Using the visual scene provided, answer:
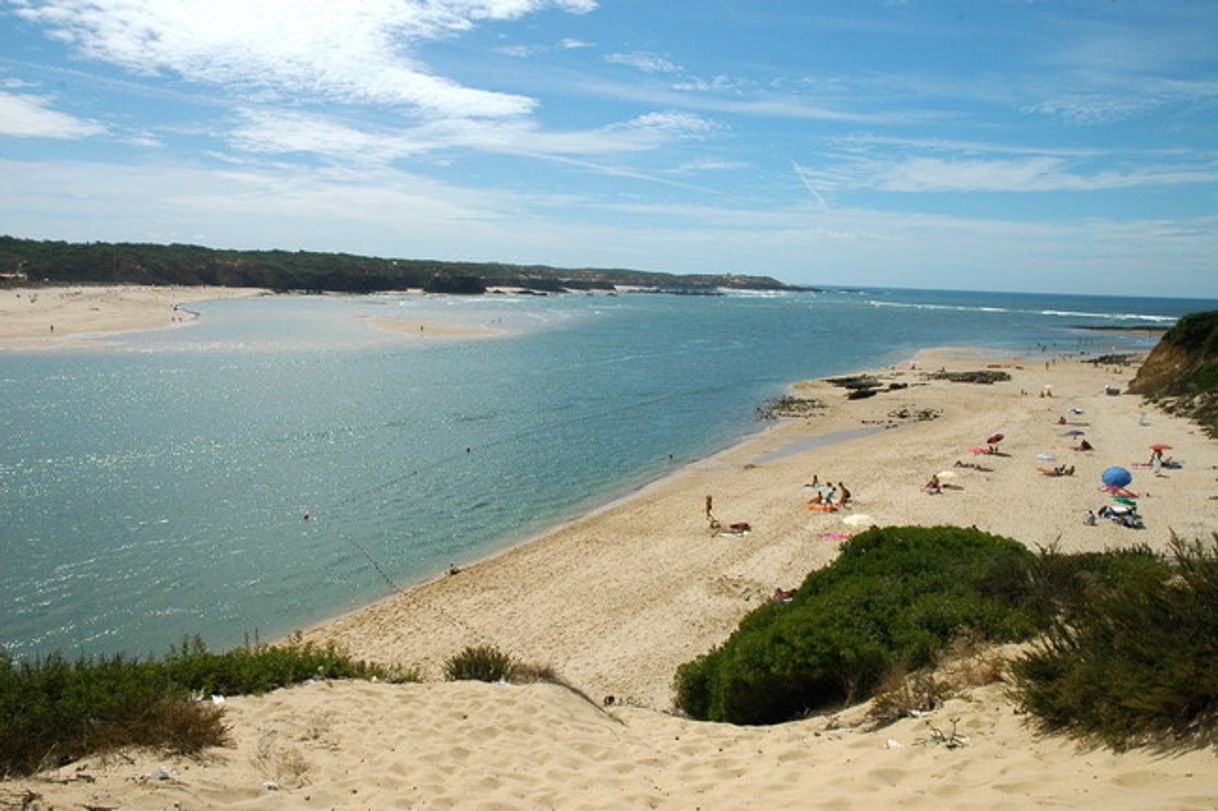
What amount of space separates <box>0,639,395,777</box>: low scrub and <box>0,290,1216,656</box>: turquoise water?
8.34 m

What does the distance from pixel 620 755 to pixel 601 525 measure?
627 inches

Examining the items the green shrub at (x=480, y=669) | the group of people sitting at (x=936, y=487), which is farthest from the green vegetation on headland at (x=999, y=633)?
the group of people sitting at (x=936, y=487)

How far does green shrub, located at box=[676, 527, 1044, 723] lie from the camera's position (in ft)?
28.4

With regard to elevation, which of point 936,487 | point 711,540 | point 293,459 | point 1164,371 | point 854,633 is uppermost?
point 1164,371

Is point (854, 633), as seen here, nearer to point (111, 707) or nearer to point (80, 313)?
point (111, 707)

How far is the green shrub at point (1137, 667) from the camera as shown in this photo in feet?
16.5

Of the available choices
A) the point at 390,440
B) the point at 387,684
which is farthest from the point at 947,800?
the point at 390,440

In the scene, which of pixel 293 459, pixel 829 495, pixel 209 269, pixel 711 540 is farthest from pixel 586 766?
pixel 209 269

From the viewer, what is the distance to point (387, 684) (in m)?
8.84

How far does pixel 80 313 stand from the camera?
7300cm

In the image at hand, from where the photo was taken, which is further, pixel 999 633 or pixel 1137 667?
pixel 999 633

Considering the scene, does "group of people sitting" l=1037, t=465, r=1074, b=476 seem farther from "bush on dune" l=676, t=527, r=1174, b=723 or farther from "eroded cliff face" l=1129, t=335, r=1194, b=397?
"eroded cliff face" l=1129, t=335, r=1194, b=397

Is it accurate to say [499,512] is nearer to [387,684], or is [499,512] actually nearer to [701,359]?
[387,684]

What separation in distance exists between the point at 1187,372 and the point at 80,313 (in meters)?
84.2
